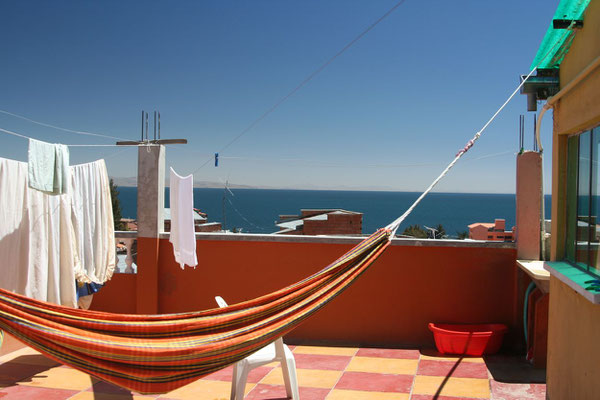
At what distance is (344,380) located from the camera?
353cm

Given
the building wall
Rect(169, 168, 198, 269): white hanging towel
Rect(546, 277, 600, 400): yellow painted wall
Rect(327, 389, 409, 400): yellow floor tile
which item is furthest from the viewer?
the building wall

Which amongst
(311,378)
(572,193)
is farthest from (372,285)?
(572,193)

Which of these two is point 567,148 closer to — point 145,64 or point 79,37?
point 79,37

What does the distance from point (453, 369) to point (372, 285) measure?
3.24 ft

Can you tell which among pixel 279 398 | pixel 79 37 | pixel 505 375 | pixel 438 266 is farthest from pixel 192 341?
pixel 79 37

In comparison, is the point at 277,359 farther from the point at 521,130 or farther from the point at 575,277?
the point at 521,130

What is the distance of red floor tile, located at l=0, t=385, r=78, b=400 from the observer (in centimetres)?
323

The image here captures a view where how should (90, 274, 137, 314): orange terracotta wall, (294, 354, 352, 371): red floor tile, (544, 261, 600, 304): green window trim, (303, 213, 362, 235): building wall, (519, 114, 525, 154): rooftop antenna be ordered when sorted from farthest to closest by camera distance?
(303, 213, 362, 235): building wall, (90, 274, 137, 314): orange terracotta wall, (519, 114, 525, 154): rooftop antenna, (294, 354, 352, 371): red floor tile, (544, 261, 600, 304): green window trim

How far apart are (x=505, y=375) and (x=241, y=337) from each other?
230 cm

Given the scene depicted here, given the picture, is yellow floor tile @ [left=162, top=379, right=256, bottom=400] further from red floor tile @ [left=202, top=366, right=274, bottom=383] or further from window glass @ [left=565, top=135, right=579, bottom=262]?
window glass @ [left=565, top=135, right=579, bottom=262]

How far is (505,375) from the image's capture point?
350cm

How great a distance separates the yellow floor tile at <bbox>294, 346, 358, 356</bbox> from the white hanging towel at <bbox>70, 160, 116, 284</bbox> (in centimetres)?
173

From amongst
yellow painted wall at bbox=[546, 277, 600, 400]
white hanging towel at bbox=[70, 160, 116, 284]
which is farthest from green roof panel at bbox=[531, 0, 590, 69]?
white hanging towel at bbox=[70, 160, 116, 284]

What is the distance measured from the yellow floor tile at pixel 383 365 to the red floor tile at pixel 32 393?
1.98m
